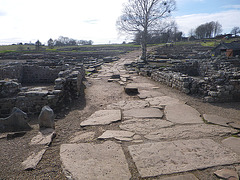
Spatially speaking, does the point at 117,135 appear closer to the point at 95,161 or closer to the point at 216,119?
the point at 95,161

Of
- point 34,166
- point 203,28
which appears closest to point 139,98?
point 34,166

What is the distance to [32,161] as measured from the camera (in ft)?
9.37

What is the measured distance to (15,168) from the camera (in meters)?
2.71

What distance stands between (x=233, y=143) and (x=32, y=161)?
3878 mm

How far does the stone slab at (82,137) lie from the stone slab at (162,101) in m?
2.77

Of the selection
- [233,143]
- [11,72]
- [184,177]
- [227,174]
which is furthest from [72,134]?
[11,72]

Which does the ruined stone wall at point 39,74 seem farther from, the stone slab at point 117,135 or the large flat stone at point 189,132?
the large flat stone at point 189,132

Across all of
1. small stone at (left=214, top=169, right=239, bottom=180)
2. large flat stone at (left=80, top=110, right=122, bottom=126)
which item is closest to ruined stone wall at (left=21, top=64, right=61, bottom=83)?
large flat stone at (left=80, top=110, right=122, bottom=126)

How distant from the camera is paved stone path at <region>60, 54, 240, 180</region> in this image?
2662 mm

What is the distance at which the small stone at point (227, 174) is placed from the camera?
2.43 meters

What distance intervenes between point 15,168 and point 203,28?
9093 centimetres

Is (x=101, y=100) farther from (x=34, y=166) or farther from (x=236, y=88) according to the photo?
(x=236, y=88)

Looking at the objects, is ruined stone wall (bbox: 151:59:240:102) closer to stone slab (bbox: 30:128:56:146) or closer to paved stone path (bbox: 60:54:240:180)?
paved stone path (bbox: 60:54:240:180)

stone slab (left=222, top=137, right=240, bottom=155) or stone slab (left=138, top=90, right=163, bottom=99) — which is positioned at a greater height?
stone slab (left=138, top=90, right=163, bottom=99)
